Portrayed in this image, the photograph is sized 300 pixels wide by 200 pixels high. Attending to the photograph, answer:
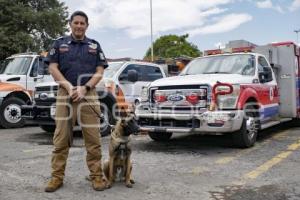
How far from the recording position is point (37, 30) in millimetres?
31375

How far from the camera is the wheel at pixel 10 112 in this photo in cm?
1215

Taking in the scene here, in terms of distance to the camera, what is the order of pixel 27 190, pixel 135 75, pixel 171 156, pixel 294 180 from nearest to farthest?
1. pixel 27 190
2. pixel 294 180
3. pixel 171 156
4. pixel 135 75

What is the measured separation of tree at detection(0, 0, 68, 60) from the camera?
28.4m

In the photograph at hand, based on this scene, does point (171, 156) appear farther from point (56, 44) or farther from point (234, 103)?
point (56, 44)

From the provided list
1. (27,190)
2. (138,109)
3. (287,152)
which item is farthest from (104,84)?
(27,190)

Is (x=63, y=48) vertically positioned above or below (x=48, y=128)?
above

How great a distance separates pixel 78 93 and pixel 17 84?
7764 mm

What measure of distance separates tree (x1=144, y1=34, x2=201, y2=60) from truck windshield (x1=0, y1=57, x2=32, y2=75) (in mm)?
46456

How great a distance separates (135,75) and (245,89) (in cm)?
242

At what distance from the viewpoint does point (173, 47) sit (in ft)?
200

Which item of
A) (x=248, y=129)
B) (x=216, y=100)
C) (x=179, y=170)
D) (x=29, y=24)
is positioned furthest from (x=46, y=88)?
(x=29, y=24)

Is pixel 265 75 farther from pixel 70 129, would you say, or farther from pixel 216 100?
pixel 70 129

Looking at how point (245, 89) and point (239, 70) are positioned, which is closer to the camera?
point (245, 89)

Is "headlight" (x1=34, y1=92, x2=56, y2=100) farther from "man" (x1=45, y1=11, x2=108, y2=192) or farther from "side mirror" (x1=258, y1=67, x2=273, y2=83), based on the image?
"man" (x1=45, y1=11, x2=108, y2=192)
